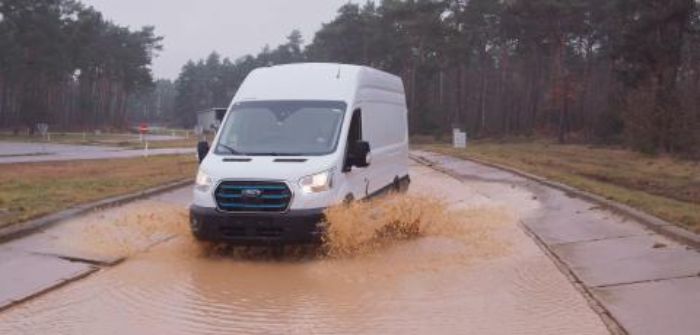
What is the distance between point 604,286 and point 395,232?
3.97 metres

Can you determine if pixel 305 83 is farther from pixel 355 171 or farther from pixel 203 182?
pixel 203 182

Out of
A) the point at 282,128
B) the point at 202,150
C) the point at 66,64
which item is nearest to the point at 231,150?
the point at 202,150

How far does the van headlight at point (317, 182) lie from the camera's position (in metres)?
9.94

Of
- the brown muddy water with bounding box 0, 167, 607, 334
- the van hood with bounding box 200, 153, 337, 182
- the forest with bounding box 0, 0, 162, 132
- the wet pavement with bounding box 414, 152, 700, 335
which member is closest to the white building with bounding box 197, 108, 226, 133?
the van hood with bounding box 200, 153, 337, 182

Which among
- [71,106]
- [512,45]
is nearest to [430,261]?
[512,45]

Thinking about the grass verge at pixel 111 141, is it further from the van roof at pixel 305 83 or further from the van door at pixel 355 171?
the van door at pixel 355 171

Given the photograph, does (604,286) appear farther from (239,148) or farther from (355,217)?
(239,148)

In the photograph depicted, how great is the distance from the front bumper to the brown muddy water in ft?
0.88

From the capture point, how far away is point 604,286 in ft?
27.8

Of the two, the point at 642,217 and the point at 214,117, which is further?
the point at 214,117

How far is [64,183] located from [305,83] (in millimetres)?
9566

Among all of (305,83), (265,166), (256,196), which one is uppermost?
(305,83)

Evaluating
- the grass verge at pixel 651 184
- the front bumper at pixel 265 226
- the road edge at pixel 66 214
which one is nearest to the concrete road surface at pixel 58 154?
the road edge at pixel 66 214

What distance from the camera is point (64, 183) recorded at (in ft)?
63.4
